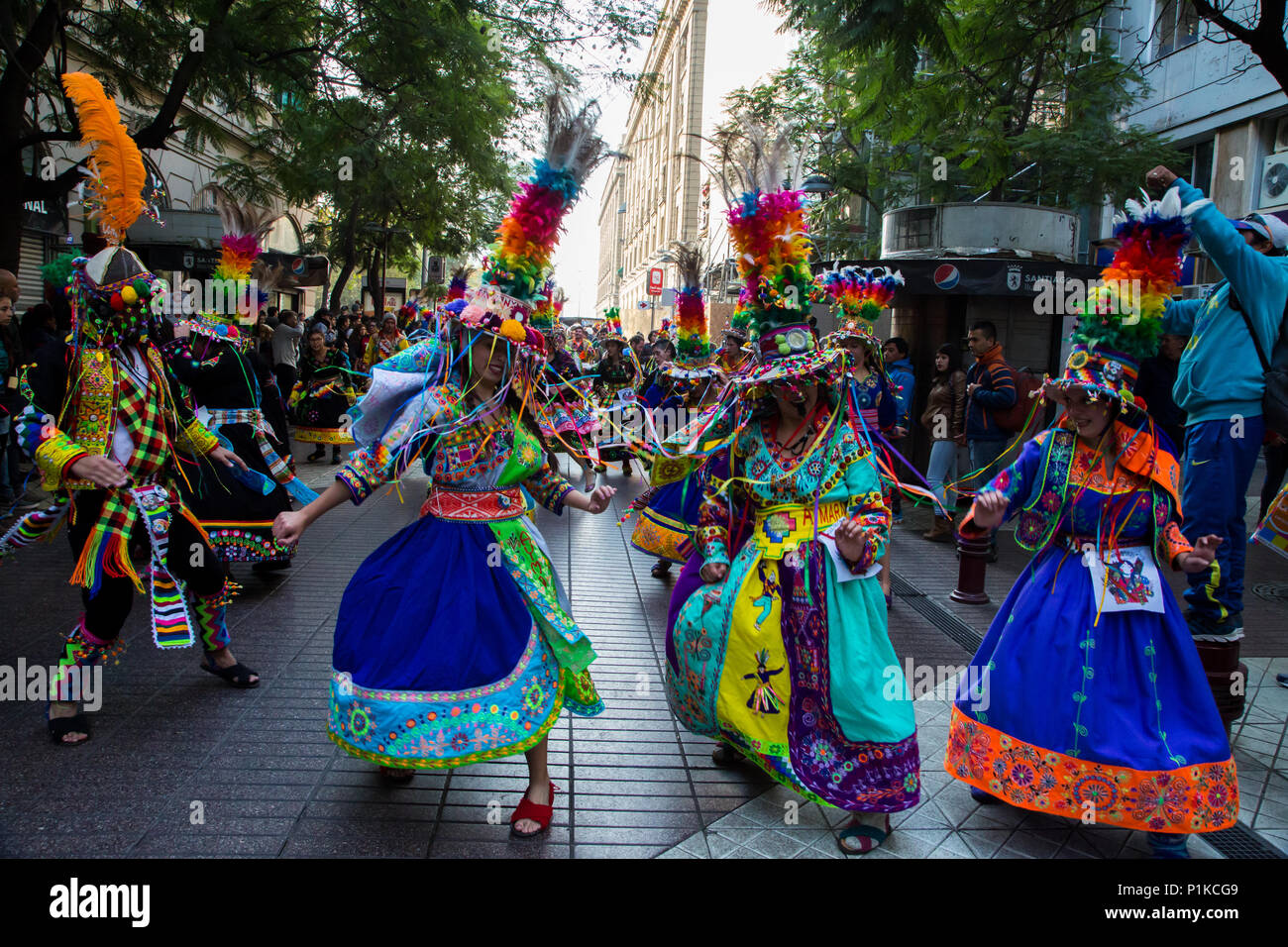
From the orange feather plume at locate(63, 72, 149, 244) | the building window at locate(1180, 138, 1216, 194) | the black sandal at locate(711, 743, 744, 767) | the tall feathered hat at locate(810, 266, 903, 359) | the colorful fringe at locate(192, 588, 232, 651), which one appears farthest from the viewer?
the building window at locate(1180, 138, 1216, 194)

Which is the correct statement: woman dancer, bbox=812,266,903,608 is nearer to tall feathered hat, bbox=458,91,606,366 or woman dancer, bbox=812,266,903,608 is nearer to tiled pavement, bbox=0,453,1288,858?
tiled pavement, bbox=0,453,1288,858

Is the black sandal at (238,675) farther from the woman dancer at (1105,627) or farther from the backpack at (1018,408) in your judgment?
the backpack at (1018,408)

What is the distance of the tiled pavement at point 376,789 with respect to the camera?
338cm

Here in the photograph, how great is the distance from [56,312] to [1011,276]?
9829 mm

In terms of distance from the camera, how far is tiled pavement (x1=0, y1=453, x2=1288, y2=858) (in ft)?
11.1

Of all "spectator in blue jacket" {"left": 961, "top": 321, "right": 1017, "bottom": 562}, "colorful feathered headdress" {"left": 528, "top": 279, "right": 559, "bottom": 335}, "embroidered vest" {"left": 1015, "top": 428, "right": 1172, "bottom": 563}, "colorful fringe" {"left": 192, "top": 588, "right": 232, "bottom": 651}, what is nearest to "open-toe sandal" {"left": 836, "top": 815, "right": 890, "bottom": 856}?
"embroidered vest" {"left": 1015, "top": 428, "right": 1172, "bottom": 563}

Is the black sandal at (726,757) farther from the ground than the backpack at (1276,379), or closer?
closer

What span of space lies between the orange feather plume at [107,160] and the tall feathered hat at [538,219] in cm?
200

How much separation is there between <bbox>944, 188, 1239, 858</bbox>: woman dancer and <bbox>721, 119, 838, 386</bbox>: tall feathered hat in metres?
0.95

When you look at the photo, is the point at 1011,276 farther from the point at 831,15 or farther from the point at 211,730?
the point at 211,730

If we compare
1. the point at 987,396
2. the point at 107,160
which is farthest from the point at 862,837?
the point at 987,396

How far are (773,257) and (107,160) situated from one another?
10.4ft

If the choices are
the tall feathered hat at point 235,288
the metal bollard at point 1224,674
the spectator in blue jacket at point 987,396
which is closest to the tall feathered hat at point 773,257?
the metal bollard at point 1224,674

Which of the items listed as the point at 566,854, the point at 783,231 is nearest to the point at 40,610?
the point at 566,854
